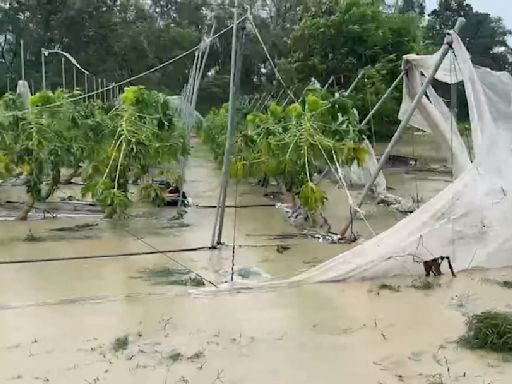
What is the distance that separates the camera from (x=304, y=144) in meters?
8.20

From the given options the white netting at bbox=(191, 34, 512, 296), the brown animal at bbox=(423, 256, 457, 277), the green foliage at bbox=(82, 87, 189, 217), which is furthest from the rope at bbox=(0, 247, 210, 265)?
the brown animal at bbox=(423, 256, 457, 277)

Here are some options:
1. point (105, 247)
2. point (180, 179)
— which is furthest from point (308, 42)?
point (105, 247)

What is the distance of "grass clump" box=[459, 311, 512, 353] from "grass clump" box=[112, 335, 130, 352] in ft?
6.35

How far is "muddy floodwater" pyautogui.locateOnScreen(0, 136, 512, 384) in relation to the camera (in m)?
3.95

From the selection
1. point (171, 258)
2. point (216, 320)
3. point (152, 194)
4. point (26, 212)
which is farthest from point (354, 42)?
point (216, 320)

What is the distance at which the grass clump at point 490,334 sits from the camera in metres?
4.16

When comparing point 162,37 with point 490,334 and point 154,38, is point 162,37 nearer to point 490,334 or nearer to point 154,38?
point 154,38

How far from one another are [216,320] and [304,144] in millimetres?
3685

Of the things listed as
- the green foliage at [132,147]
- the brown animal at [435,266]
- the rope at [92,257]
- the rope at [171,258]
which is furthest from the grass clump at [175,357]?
the green foliage at [132,147]

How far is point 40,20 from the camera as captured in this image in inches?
1195

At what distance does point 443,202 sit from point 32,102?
193 inches

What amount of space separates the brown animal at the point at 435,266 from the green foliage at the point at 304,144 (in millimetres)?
2235

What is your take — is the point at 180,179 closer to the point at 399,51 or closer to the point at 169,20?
the point at 399,51

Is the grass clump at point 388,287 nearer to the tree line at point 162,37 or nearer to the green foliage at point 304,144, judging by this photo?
the green foliage at point 304,144
